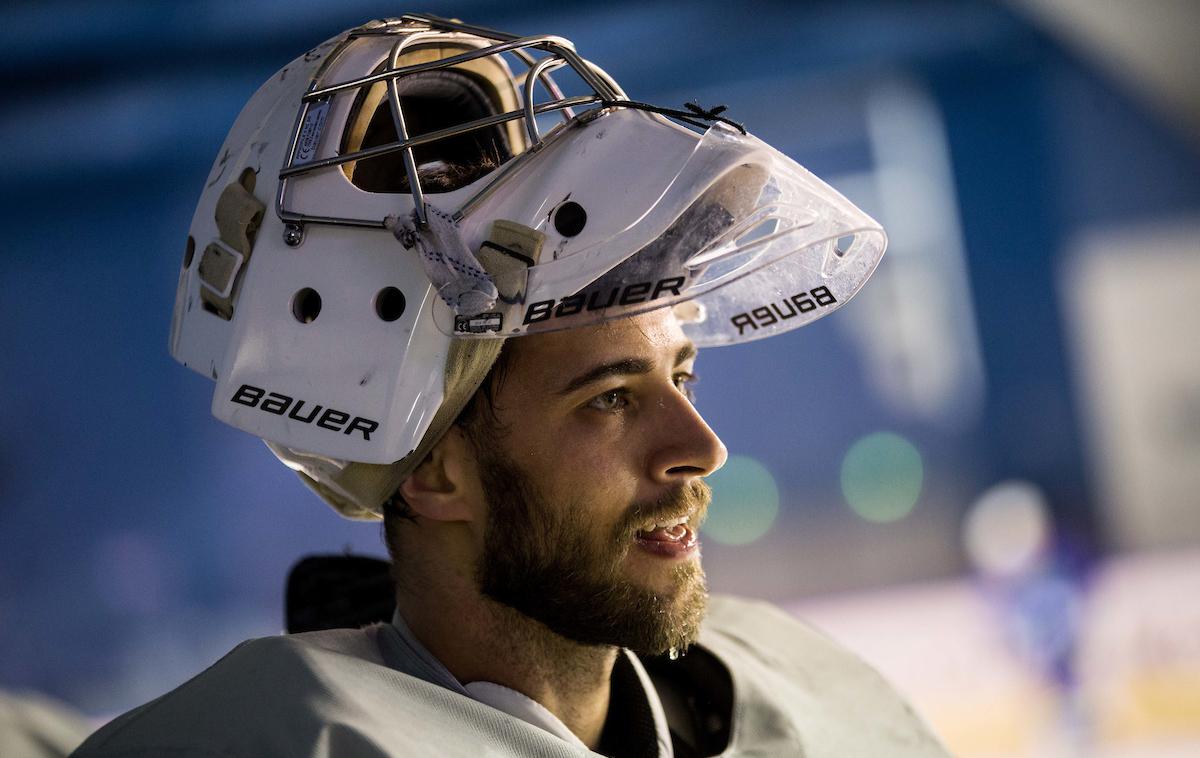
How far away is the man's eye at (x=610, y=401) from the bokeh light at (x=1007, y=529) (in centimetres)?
238

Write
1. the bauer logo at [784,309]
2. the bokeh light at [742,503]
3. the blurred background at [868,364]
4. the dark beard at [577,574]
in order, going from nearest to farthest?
the dark beard at [577,574] < the bauer logo at [784,309] < the blurred background at [868,364] < the bokeh light at [742,503]

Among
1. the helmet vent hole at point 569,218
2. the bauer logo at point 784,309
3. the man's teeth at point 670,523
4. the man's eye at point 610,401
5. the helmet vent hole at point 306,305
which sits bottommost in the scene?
the man's teeth at point 670,523

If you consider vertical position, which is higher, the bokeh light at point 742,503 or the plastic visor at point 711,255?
the plastic visor at point 711,255

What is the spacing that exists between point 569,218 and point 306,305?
28cm

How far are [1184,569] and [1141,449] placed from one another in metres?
0.35

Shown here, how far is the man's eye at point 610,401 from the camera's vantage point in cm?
127

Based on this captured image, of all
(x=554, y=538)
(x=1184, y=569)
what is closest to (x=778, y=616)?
(x=554, y=538)

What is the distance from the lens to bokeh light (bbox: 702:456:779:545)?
3355 mm

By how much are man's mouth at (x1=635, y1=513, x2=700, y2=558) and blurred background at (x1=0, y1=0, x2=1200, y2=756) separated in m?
1.70

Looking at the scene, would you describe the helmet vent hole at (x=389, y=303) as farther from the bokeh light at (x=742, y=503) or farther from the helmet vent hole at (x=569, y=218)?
the bokeh light at (x=742, y=503)

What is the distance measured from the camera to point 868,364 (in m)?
3.41

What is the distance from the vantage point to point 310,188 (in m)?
1.22

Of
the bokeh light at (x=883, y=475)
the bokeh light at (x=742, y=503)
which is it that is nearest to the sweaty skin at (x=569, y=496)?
the bokeh light at (x=742, y=503)

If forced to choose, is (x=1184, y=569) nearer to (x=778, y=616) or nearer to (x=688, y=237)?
(x=778, y=616)
